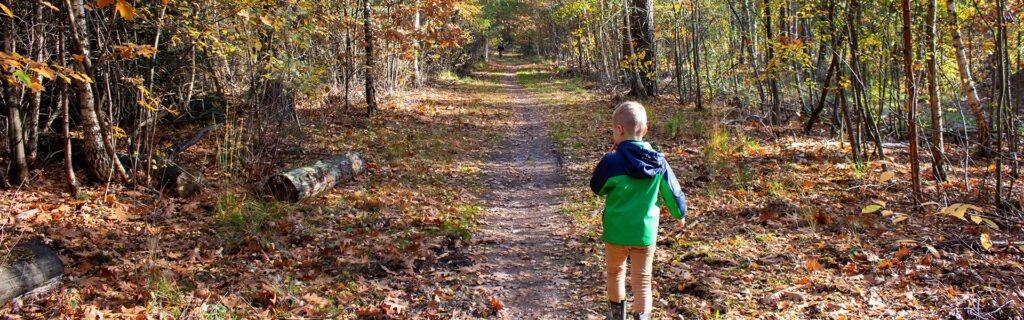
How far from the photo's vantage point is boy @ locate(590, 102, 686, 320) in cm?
371

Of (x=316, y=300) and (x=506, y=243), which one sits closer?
(x=316, y=300)

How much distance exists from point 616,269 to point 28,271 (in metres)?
4.43

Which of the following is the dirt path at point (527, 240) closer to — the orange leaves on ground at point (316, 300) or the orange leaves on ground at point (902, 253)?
the orange leaves on ground at point (316, 300)

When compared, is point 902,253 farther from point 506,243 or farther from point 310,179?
point 310,179

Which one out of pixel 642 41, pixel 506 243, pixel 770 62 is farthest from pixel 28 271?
pixel 642 41

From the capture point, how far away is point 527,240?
6.69 m

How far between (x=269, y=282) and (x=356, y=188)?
3669 mm

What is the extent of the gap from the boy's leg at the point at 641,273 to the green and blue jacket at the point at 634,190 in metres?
0.09

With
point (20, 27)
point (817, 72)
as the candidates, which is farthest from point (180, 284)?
point (817, 72)

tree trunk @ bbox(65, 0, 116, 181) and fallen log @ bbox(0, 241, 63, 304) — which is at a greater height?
tree trunk @ bbox(65, 0, 116, 181)

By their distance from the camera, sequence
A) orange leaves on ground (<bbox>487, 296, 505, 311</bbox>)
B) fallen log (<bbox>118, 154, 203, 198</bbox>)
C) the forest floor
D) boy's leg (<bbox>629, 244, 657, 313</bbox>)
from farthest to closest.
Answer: fallen log (<bbox>118, 154, 203, 198</bbox>) → orange leaves on ground (<bbox>487, 296, 505, 311</bbox>) → the forest floor → boy's leg (<bbox>629, 244, 657, 313</bbox>)

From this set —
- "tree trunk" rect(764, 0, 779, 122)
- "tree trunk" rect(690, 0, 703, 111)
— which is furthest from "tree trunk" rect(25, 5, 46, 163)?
"tree trunk" rect(690, 0, 703, 111)

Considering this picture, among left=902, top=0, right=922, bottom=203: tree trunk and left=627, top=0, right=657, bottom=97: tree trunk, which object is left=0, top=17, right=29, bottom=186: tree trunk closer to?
left=902, top=0, right=922, bottom=203: tree trunk

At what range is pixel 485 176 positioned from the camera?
10000 mm
